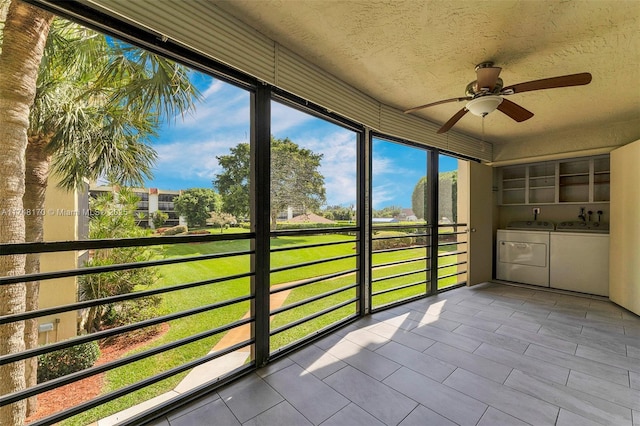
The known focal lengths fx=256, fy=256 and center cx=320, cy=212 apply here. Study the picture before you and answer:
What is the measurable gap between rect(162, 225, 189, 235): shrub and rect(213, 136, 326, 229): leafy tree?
35 cm

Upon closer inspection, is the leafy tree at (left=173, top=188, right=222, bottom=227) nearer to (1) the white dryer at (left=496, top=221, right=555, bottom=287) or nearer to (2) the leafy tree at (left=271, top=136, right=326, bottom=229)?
(2) the leafy tree at (left=271, top=136, right=326, bottom=229)

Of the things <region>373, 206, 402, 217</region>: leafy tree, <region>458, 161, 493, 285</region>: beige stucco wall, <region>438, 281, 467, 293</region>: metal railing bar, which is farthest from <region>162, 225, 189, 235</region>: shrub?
<region>458, 161, 493, 285</region>: beige stucco wall

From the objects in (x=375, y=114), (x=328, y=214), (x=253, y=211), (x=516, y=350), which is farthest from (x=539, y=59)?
(x=253, y=211)

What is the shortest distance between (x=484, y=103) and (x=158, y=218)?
8.49 feet

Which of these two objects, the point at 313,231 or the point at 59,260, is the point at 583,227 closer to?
the point at 313,231

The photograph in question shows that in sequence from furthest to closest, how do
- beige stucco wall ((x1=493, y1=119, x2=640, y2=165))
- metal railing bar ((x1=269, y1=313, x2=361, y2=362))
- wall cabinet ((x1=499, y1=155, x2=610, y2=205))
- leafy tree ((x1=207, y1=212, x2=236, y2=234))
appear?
1. wall cabinet ((x1=499, y1=155, x2=610, y2=205))
2. beige stucco wall ((x1=493, y1=119, x2=640, y2=165))
3. metal railing bar ((x1=269, y1=313, x2=361, y2=362))
4. leafy tree ((x1=207, y1=212, x2=236, y2=234))

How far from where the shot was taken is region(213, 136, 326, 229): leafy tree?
6.74ft

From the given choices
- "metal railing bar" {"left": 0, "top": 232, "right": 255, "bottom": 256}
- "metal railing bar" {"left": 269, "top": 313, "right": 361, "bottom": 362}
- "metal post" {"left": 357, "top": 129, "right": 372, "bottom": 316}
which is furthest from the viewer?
"metal post" {"left": 357, "top": 129, "right": 372, "bottom": 316}

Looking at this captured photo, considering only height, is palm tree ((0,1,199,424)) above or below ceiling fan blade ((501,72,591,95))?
below

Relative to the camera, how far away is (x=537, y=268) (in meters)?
4.18

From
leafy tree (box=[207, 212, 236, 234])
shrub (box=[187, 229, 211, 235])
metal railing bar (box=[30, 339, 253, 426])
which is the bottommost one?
metal railing bar (box=[30, 339, 253, 426])

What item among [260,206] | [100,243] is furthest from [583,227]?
[100,243]

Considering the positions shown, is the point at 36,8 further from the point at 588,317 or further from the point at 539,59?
the point at 588,317

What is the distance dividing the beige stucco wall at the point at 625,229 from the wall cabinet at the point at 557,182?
613 mm
